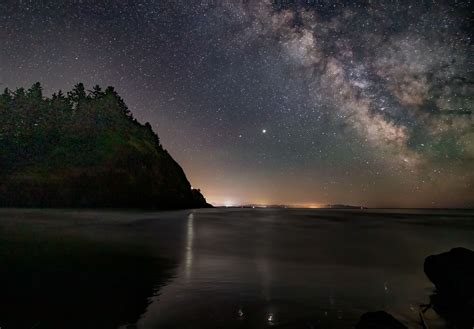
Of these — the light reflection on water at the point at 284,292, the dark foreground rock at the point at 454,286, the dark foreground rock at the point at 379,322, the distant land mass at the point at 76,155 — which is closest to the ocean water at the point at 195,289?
the light reflection on water at the point at 284,292

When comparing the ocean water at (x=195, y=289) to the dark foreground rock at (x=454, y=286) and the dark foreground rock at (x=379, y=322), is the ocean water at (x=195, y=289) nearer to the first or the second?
the dark foreground rock at (x=454, y=286)

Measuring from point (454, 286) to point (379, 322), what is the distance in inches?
193

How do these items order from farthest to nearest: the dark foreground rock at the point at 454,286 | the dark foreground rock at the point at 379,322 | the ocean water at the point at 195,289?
the dark foreground rock at the point at 454,286
the ocean water at the point at 195,289
the dark foreground rock at the point at 379,322

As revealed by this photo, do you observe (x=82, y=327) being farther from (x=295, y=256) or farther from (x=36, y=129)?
(x=36, y=129)

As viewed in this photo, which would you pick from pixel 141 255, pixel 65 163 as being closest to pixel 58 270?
pixel 141 255

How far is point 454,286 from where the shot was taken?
1002cm

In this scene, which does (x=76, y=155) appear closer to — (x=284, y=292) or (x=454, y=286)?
(x=284, y=292)

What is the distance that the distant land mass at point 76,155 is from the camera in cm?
6744

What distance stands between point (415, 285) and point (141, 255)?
44.3 ft

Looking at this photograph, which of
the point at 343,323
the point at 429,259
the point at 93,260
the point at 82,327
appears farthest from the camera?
the point at 93,260

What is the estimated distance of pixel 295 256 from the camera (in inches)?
811

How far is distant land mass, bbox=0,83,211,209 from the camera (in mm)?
67438

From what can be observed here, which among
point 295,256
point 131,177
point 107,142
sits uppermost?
point 107,142

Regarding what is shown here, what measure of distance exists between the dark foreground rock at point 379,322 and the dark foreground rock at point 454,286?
9.01ft
